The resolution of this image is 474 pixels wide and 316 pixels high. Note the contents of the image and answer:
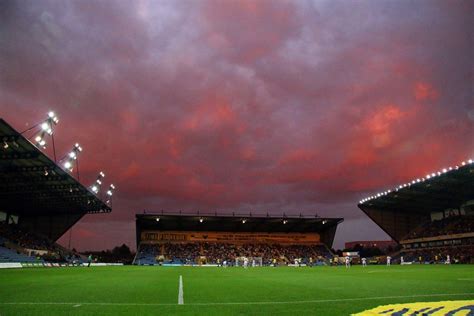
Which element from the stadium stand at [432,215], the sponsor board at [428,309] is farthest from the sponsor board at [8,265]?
the stadium stand at [432,215]

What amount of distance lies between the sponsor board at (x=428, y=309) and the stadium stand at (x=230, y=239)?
67.8 meters

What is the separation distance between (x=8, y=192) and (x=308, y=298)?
53.9 m

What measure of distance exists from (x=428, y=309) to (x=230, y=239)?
81163 mm

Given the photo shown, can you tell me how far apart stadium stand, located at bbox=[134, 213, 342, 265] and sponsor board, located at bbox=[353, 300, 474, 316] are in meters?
67.8

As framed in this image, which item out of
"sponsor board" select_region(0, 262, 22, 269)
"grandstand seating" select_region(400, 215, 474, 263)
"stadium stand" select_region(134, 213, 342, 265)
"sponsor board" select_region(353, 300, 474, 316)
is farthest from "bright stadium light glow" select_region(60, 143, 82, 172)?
Result: "grandstand seating" select_region(400, 215, 474, 263)

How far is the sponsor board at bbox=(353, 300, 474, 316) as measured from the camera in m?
7.70

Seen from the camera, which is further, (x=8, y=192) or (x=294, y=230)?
(x=294, y=230)

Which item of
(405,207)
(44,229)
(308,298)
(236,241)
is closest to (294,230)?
(236,241)

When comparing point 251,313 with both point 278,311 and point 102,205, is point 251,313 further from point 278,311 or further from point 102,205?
point 102,205

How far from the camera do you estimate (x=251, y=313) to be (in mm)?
7949

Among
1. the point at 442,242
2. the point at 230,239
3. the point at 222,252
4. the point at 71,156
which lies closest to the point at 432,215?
the point at 442,242

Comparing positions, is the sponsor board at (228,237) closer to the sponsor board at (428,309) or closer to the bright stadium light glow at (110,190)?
the bright stadium light glow at (110,190)

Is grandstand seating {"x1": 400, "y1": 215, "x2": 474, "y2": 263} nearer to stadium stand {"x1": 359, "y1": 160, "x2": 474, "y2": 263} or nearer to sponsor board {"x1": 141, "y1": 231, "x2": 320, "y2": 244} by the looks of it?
stadium stand {"x1": 359, "y1": 160, "x2": 474, "y2": 263}

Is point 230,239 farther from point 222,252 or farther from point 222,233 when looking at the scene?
point 222,252
